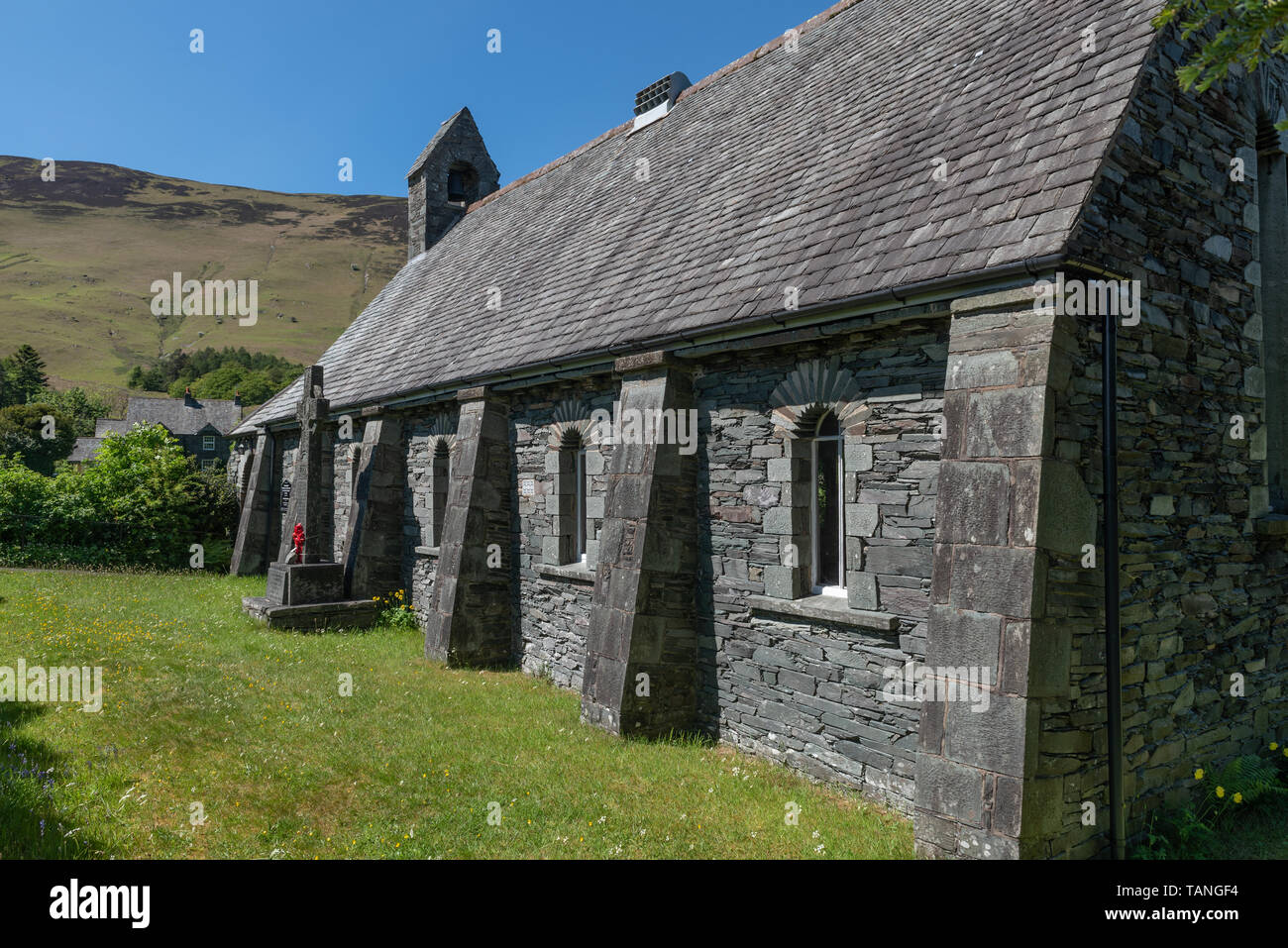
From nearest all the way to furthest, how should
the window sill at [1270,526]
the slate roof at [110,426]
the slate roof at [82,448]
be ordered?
the window sill at [1270,526] → the slate roof at [110,426] → the slate roof at [82,448]

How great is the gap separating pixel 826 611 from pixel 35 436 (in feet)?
183

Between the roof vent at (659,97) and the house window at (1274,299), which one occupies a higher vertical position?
the roof vent at (659,97)

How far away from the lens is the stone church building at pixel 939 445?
566 centimetres

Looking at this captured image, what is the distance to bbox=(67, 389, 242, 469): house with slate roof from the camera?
50156 mm

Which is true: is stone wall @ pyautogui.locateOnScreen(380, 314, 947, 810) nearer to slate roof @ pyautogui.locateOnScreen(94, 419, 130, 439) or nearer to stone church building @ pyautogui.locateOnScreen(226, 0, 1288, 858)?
stone church building @ pyautogui.locateOnScreen(226, 0, 1288, 858)

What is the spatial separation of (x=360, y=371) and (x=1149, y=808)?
1670 cm

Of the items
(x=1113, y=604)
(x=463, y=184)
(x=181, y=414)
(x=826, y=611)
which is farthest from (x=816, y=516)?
(x=181, y=414)

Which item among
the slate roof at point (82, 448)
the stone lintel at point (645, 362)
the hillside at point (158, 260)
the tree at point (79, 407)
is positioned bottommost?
the stone lintel at point (645, 362)

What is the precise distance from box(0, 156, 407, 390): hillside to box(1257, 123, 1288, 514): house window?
3679 inches

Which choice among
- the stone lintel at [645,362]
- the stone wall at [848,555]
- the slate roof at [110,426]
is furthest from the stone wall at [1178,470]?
the slate roof at [110,426]

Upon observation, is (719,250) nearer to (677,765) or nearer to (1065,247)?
(1065,247)

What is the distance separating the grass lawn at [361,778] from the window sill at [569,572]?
156 centimetres

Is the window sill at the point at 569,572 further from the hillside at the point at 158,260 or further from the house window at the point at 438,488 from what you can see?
the hillside at the point at 158,260

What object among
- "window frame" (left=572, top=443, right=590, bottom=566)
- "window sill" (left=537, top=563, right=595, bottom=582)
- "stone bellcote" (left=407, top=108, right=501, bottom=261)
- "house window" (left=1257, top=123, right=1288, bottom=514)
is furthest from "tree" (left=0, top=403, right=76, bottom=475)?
"house window" (left=1257, top=123, right=1288, bottom=514)
